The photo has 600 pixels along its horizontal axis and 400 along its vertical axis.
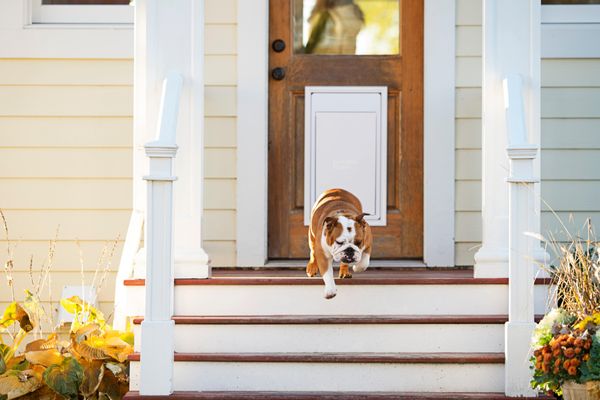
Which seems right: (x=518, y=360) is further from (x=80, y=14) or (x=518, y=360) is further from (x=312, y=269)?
(x=80, y=14)

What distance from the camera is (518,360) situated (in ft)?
14.0

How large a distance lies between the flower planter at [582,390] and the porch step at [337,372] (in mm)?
408

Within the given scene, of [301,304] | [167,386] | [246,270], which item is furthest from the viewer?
[246,270]

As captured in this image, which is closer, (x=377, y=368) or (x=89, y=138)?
(x=377, y=368)

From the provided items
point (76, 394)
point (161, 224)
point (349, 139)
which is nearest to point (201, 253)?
point (161, 224)

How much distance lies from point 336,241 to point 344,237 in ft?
0.13

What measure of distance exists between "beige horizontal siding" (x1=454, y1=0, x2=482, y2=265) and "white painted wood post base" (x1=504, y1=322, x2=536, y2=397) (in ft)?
4.48

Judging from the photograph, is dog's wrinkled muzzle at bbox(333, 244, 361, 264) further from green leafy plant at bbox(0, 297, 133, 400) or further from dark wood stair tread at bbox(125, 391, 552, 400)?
green leafy plant at bbox(0, 297, 133, 400)

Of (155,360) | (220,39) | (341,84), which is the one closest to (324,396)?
(155,360)

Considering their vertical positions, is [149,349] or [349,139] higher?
A: [349,139]

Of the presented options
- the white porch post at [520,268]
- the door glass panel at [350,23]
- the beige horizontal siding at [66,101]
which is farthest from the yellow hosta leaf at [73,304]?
the white porch post at [520,268]

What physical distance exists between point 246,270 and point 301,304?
103 centimetres

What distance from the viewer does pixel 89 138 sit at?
18.6 feet

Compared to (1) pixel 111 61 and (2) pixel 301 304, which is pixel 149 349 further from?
(1) pixel 111 61
